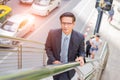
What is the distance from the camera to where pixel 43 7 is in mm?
19703

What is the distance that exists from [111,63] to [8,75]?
12.0 metres

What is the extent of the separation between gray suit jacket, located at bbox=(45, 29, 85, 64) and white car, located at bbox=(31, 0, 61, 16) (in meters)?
15.3

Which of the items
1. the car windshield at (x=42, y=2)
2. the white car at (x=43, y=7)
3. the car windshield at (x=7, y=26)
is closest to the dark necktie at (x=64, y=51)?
the car windshield at (x=7, y=26)

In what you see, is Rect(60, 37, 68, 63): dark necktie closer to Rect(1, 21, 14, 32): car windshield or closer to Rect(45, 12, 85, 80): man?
Rect(45, 12, 85, 80): man

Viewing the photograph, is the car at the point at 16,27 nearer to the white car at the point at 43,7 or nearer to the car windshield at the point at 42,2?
the white car at the point at 43,7

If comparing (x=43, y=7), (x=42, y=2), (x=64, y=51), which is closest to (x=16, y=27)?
(x=43, y=7)

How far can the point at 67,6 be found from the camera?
2239cm

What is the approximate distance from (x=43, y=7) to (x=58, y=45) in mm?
15948

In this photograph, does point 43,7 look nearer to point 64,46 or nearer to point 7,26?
point 7,26

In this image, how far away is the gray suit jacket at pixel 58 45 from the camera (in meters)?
4.01

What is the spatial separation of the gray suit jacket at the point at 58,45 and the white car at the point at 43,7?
50.1 feet

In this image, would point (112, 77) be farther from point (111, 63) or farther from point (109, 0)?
point (109, 0)

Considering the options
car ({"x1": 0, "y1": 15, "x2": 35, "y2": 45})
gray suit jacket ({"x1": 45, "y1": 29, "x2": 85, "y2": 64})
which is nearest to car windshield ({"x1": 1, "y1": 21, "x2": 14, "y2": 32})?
car ({"x1": 0, "y1": 15, "x2": 35, "y2": 45})

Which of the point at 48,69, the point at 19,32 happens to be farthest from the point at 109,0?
the point at 48,69
